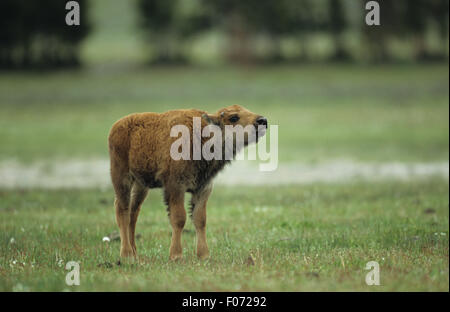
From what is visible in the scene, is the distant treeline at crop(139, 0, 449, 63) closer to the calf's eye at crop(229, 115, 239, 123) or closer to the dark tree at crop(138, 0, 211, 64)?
the dark tree at crop(138, 0, 211, 64)

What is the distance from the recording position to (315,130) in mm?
28797

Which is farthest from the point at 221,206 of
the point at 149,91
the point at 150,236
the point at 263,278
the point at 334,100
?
the point at 149,91

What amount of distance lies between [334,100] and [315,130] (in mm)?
9757

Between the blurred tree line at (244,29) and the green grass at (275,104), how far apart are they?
5.57 m

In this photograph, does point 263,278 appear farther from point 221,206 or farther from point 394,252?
point 221,206

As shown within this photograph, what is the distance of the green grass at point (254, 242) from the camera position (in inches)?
276

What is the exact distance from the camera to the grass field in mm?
7215

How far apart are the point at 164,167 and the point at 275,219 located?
3898mm

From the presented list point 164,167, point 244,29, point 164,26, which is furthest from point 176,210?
point 164,26

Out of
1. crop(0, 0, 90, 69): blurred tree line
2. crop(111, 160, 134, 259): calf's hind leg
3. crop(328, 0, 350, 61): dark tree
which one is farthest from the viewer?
crop(328, 0, 350, 61): dark tree

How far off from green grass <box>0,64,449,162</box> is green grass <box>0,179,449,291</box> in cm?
827

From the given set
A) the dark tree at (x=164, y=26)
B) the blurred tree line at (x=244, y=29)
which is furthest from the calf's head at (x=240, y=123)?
the dark tree at (x=164, y=26)

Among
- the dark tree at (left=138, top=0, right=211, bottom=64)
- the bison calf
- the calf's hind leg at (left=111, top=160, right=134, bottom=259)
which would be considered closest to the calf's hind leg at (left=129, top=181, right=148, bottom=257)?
the bison calf

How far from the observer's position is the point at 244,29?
60.0 m
